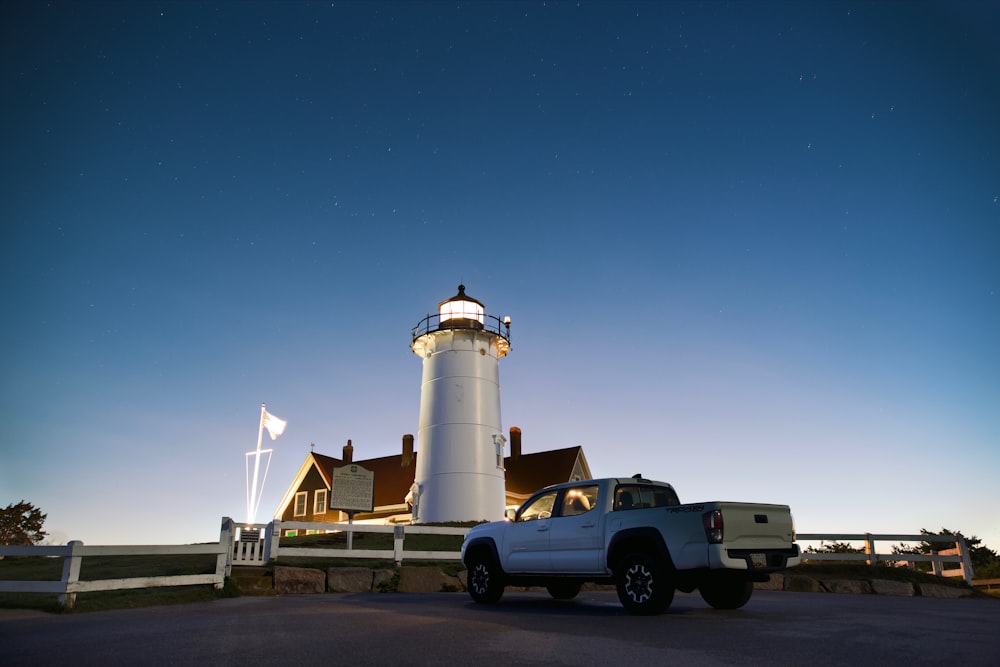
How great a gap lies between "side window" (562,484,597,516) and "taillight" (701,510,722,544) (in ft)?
6.95

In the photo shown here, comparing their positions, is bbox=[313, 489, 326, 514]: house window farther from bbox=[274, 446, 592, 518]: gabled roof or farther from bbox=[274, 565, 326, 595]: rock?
bbox=[274, 565, 326, 595]: rock

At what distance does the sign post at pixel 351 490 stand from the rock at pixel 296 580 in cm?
1159

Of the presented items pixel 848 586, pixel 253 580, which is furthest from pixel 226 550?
pixel 848 586

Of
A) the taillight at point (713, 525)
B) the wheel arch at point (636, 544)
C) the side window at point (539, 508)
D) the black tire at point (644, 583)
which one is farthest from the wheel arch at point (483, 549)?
the taillight at point (713, 525)

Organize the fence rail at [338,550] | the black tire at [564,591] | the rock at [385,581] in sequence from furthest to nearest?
the fence rail at [338,550]
the rock at [385,581]
the black tire at [564,591]

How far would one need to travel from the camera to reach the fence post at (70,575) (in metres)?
10.9

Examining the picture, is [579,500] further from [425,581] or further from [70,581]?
[70,581]

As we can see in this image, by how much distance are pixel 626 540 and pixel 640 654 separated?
368 centimetres

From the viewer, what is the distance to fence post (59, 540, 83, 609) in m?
10.9

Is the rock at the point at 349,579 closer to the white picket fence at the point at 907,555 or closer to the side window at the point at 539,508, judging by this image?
the side window at the point at 539,508

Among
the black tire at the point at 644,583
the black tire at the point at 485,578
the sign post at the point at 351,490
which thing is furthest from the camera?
the sign post at the point at 351,490

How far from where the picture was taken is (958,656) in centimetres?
609

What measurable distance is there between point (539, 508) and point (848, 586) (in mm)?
9275

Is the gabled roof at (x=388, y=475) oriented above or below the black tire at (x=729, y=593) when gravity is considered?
above
